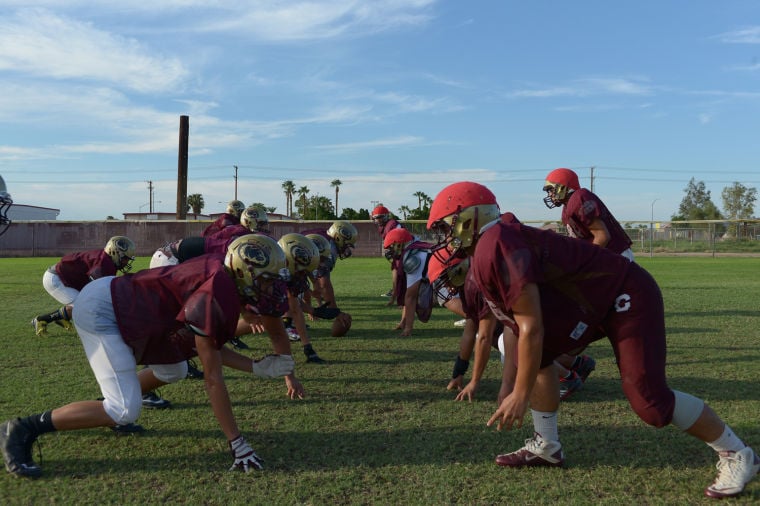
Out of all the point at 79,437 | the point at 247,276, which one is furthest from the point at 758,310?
the point at 79,437

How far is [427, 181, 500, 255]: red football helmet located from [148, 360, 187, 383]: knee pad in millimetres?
A: 2068

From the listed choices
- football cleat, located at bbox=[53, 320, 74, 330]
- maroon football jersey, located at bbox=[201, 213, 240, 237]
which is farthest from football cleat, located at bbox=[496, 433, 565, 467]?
football cleat, located at bbox=[53, 320, 74, 330]

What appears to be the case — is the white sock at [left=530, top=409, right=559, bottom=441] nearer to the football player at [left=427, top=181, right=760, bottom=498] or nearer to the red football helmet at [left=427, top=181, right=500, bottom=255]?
the football player at [left=427, top=181, right=760, bottom=498]

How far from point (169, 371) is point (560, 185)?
12.8 feet

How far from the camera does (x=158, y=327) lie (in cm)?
369

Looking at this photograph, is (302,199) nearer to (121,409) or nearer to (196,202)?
(196,202)

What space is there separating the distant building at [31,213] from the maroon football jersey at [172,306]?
65.5m

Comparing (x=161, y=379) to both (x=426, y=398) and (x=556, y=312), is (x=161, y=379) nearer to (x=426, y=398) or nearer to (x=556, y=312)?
(x=426, y=398)

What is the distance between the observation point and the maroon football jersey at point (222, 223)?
30.0ft

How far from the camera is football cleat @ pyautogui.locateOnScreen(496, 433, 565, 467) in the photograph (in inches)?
141

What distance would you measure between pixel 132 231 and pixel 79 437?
3072cm

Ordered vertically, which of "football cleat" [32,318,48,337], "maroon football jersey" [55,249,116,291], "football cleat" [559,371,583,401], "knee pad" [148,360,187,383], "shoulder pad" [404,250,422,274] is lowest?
"football cleat" [32,318,48,337]

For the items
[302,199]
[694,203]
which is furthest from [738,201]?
[302,199]

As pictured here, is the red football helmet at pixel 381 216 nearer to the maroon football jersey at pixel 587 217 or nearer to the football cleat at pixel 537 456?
the maroon football jersey at pixel 587 217
